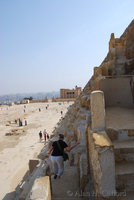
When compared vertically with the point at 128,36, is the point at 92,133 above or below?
below

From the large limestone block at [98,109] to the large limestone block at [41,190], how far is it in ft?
4.45

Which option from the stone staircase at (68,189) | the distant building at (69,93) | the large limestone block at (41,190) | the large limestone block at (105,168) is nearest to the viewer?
the large limestone block at (105,168)

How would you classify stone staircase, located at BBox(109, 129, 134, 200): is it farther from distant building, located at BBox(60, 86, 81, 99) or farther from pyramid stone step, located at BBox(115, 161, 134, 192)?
distant building, located at BBox(60, 86, 81, 99)

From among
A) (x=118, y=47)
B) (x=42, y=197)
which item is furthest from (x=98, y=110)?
(x=118, y=47)

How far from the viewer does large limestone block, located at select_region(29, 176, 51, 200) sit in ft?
7.59

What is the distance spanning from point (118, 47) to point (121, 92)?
5.26 meters

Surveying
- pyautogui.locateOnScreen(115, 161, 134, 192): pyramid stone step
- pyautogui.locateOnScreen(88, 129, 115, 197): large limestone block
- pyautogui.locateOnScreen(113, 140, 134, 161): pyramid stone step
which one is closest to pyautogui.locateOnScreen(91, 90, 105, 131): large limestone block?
pyautogui.locateOnScreen(113, 140, 134, 161): pyramid stone step

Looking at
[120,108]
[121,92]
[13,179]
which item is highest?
[121,92]

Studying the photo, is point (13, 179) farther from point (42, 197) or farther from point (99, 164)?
point (99, 164)

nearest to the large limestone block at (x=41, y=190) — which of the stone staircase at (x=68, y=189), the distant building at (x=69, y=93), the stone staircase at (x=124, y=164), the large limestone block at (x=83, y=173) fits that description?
the stone staircase at (x=68, y=189)

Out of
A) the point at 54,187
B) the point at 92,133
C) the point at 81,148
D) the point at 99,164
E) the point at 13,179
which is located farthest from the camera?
the point at 13,179

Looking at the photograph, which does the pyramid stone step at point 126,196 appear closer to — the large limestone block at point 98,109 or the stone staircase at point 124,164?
the stone staircase at point 124,164

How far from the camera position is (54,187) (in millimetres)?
3389

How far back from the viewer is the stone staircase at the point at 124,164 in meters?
2.39
